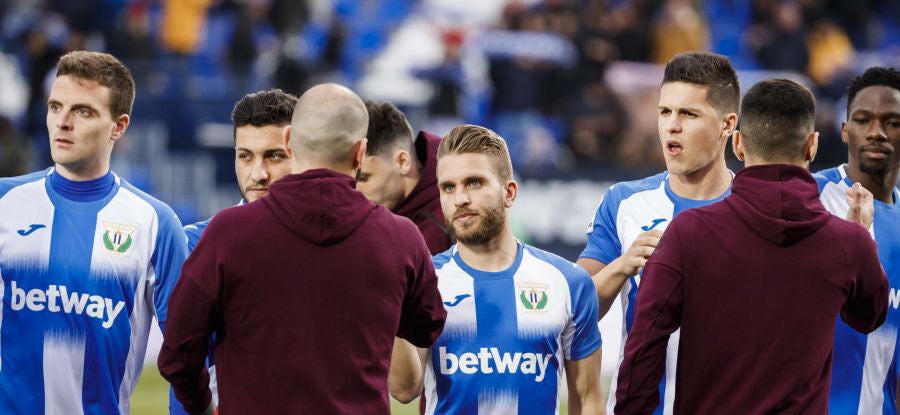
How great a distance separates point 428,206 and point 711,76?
194cm

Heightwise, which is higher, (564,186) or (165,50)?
(165,50)

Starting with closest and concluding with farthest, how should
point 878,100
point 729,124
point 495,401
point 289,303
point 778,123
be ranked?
1. point 289,303
2. point 778,123
3. point 495,401
4. point 729,124
5. point 878,100

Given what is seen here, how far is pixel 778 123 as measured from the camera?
440cm

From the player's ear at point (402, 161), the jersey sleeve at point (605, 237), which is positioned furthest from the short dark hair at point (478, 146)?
the player's ear at point (402, 161)

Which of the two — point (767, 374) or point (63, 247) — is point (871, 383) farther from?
point (63, 247)

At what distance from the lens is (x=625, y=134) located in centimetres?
1627

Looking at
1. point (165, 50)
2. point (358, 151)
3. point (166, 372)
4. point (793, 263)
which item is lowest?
point (166, 372)

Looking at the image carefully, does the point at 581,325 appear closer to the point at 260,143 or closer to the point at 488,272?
the point at 488,272

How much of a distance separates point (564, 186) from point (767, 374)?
11.0 metres

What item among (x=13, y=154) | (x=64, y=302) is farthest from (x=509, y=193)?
(x=13, y=154)

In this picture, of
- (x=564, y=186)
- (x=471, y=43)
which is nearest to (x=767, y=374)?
(x=564, y=186)

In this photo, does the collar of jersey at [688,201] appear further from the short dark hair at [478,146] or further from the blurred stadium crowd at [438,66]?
the blurred stadium crowd at [438,66]

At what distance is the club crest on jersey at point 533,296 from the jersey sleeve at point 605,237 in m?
0.54

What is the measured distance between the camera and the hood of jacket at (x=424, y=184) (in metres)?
6.62
